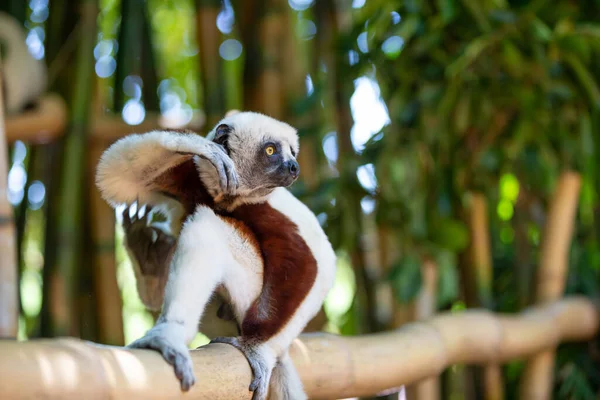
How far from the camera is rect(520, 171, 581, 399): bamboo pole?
3381 millimetres

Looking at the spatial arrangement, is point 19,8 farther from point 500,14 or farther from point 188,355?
point 188,355

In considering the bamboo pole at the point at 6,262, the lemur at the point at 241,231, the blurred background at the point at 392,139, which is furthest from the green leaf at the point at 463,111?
the bamboo pole at the point at 6,262

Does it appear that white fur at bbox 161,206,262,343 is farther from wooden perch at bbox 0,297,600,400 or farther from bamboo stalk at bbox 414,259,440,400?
bamboo stalk at bbox 414,259,440,400

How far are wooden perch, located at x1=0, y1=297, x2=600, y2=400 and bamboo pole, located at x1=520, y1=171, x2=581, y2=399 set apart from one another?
0.44 ft

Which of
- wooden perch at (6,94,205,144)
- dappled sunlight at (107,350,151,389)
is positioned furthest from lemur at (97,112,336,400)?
wooden perch at (6,94,205,144)

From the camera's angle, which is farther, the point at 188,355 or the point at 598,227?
the point at 598,227

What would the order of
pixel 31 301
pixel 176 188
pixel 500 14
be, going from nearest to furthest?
1. pixel 176 188
2. pixel 500 14
3. pixel 31 301

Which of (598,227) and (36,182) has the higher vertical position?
(36,182)

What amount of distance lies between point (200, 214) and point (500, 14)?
1.67 metres

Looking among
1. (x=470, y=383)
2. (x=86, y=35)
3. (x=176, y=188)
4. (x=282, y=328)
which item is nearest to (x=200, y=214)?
(x=176, y=188)

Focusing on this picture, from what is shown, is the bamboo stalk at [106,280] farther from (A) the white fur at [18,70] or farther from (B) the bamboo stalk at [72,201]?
(A) the white fur at [18,70]

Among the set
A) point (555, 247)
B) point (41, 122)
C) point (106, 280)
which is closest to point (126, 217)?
point (106, 280)

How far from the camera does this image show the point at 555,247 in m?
3.43

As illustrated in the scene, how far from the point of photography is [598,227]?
3.91 m
